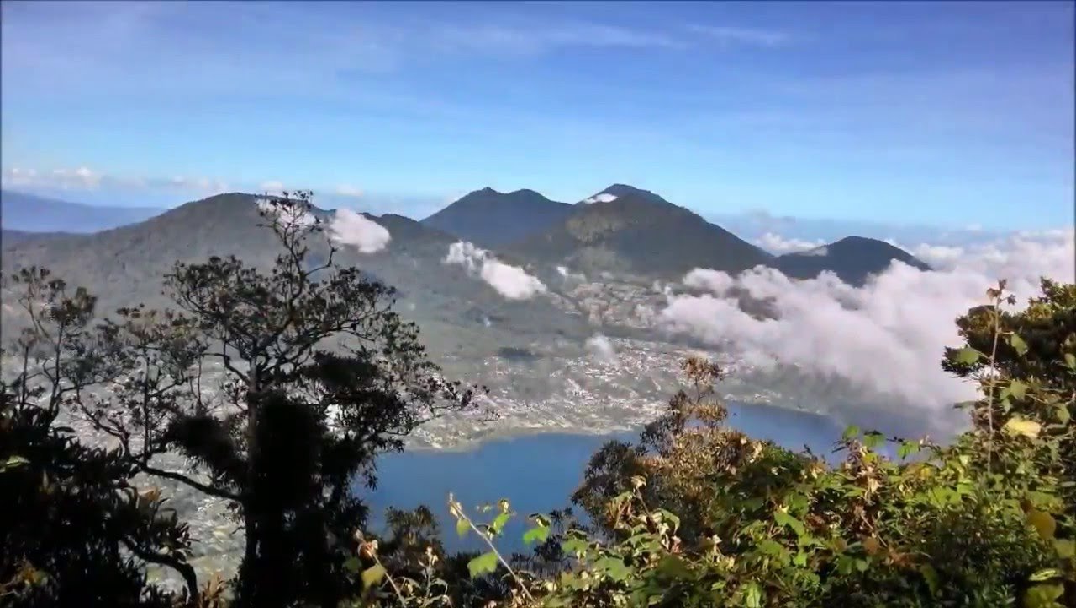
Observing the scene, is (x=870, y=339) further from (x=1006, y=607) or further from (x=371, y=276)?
(x=1006, y=607)

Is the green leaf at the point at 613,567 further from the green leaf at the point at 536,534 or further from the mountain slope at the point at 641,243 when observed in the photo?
the mountain slope at the point at 641,243

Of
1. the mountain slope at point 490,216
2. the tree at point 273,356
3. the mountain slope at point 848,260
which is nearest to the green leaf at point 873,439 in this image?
the tree at point 273,356

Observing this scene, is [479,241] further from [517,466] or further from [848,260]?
[848,260]

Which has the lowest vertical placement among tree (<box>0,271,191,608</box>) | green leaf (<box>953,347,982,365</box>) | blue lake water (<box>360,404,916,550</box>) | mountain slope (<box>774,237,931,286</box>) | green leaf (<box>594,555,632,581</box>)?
blue lake water (<box>360,404,916,550</box>)

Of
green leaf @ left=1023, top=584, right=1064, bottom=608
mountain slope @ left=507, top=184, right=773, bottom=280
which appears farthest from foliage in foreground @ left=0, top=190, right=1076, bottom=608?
mountain slope @ left=507, top=184, right=773, bottom=280

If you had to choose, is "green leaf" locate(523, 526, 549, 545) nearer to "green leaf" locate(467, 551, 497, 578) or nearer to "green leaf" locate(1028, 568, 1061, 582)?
"green leaf" locate(467, 551, 497, 578)

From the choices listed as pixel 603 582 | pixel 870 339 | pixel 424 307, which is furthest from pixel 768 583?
pixel 870 339
